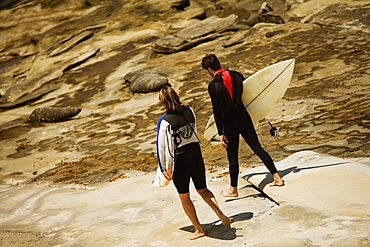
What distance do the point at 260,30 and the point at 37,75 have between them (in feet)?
32.8

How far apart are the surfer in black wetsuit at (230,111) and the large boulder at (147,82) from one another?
9305mm

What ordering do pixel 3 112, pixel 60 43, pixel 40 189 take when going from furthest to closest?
pixel 60 43, pixel 3 112, pixel 40 189

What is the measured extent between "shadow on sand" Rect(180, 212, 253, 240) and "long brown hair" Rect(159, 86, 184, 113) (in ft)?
4.30

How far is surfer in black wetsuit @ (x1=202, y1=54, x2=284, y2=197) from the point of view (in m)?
4.94

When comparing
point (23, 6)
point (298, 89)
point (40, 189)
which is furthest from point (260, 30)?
point (23, 6)

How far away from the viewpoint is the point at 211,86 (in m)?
4.96

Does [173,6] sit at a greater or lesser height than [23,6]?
lesser

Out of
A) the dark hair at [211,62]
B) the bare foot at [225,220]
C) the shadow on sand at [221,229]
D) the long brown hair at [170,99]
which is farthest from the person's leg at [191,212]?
the dark hair at [211,62]

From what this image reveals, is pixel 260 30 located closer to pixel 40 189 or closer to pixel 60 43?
pixel 60 43

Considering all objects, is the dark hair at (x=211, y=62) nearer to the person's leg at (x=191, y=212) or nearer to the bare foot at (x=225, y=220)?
the person's leg at (x=191, y=212)

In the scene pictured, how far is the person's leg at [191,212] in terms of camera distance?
4328 millimetres

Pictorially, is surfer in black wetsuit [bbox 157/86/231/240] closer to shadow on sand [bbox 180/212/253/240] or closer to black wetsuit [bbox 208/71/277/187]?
shadow on sand [bbox 180/212/253/240]

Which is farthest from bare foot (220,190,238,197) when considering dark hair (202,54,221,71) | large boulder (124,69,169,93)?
large boulder (124,69,169,93)

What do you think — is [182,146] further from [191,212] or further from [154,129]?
[154,129]
